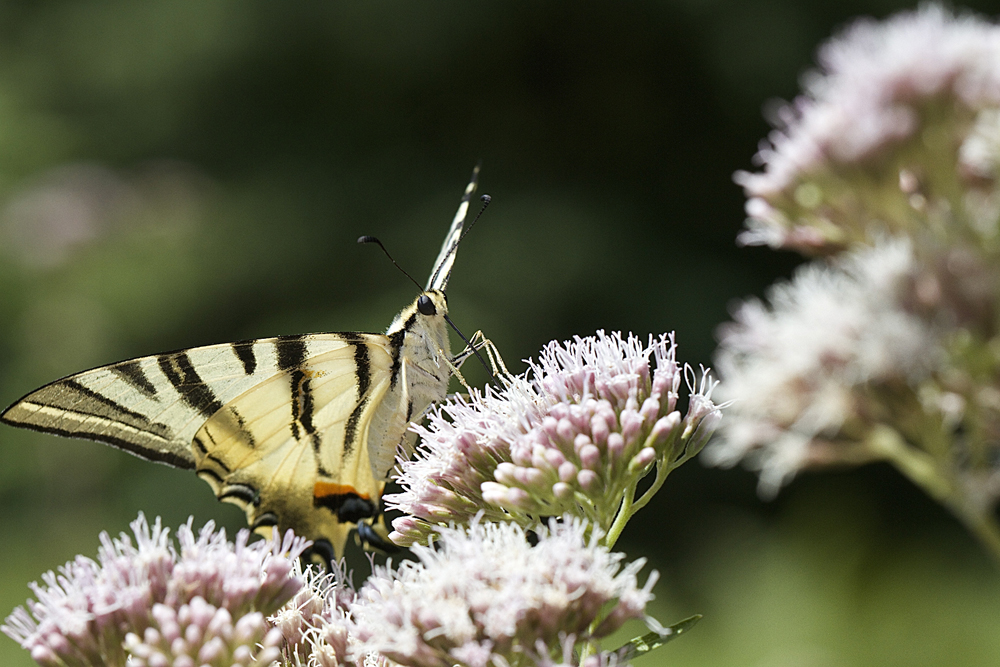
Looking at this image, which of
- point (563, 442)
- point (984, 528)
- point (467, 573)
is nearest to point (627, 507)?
point (563, 442)

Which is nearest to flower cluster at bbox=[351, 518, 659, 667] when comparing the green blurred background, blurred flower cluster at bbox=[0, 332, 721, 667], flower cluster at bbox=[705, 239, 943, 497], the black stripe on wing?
blurred flower cluster at bbox=[0, 332, 721, 667]

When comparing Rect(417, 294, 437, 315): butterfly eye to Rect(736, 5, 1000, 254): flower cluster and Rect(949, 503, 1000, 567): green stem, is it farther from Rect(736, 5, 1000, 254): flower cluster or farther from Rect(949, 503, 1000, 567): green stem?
Rect(949, 503, 1000, 567): green stem

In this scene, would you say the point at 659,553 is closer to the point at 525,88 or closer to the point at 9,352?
the point at 525,88

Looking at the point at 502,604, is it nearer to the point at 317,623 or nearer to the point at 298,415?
the point at 317,623

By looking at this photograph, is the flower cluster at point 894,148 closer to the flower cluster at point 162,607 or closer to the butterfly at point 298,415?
the butterfly at point 298,415

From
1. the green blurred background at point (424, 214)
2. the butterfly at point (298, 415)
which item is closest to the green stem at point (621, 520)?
the butterfly at point (298, 415)

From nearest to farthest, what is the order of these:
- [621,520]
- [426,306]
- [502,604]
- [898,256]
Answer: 1. [502,604]
2. [621,520]
3. [898,256]
4. [426,306]
